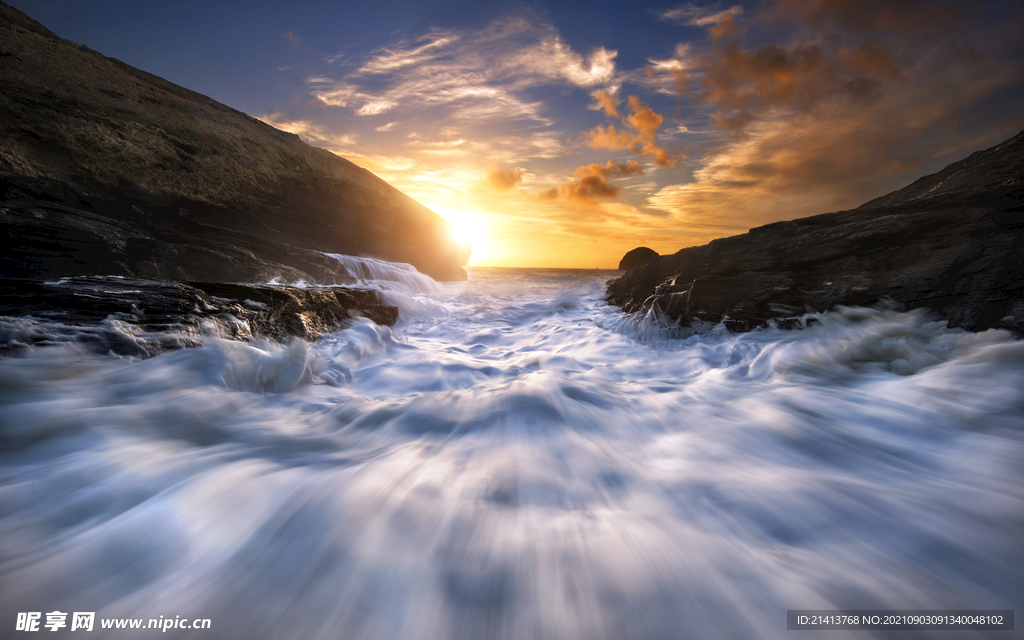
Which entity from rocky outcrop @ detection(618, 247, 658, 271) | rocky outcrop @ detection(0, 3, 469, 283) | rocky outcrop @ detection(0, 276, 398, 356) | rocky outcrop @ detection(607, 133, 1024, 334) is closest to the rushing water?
rocky outcrop @ detection(0, 276, 398, 356)

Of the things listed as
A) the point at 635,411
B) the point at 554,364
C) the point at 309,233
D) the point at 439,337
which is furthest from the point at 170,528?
the point at 309,233

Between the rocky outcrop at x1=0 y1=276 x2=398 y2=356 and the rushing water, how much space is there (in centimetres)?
22

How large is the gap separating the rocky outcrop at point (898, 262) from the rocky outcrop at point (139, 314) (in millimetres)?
5325

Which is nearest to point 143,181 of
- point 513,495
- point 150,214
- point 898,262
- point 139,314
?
point 150,214

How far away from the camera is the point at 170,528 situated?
125 cm

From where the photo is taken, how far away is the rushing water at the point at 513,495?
1.03m

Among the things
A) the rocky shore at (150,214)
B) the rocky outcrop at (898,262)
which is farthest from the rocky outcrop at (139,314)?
the rocky outcrop at (898,262)

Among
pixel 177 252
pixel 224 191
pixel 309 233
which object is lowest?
pixel 177 252

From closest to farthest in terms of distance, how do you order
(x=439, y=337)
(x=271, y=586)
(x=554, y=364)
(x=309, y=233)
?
(x=271, y=586)
(x=554, y=364)
(x=439, y=337)
(x=309, y=233)

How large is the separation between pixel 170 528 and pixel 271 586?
20.9 inches

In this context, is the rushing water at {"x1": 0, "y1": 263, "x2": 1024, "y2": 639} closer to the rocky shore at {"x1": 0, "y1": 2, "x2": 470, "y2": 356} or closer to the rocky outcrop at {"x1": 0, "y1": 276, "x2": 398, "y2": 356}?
the rocky outcrop at {"x1": 0, "y1": 276, "x2": 398, "y2": 356}

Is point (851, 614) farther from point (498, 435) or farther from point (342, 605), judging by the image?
point (498, 435)

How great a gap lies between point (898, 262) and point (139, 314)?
24.5ft

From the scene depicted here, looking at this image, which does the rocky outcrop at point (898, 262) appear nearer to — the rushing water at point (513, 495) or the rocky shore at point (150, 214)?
the rushing water at point (513, 495)
